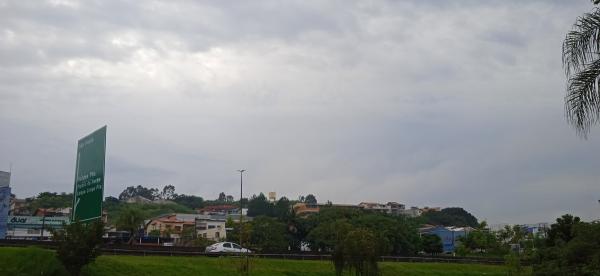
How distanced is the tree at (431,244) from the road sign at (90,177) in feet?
186

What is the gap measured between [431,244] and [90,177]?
193ft

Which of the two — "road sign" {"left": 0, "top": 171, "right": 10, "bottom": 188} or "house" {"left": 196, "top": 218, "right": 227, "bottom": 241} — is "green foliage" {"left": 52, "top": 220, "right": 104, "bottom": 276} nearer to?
"road sign" {"left": 0, "top": 171, "right": 10, "bottom": 188}

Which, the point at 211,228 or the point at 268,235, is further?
the point at 211,228

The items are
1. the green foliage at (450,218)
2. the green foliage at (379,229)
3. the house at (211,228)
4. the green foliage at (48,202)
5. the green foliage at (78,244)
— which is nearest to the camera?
the green foliage at (78,244)

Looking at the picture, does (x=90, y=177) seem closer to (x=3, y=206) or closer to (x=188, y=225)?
(x=3, y=206)

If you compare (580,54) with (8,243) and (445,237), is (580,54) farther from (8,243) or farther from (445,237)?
(445,237)

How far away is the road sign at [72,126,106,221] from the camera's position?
26.8 m

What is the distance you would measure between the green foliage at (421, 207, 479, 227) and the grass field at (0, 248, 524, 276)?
11476 cm

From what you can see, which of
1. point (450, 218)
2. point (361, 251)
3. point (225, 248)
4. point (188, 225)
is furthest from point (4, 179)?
point (450, 218)

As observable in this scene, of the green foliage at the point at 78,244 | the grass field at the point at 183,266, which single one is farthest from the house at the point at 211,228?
the green foliage at the point at 78,244

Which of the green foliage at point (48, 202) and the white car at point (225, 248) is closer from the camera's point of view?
the white car at point (225, 248)

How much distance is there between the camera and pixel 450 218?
168 metres

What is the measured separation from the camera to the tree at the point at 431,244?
78.2 m

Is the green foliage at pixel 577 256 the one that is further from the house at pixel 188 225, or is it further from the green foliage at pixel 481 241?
the house at pixel 188 225
